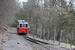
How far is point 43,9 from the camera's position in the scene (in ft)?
87.7

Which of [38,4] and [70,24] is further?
[38,4]

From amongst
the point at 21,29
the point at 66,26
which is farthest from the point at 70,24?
the point at 21,29

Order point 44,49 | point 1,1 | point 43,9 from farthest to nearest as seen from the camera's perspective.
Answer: point 43,9
point 1,1
point 44,49

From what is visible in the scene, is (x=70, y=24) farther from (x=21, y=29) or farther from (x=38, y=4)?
(x=21, y=29)

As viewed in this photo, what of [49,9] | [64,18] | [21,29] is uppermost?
[49,9]

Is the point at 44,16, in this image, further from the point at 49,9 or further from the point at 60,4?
the point at 60,4

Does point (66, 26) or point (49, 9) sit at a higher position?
point (49, 9)

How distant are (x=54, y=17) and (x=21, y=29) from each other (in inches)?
299

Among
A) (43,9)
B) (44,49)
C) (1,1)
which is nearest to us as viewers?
(44,49)

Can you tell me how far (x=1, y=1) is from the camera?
1708 centimetres

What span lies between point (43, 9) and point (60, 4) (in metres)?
3.74

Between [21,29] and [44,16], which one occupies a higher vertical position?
[44,16]

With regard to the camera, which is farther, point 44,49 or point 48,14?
point 48,14

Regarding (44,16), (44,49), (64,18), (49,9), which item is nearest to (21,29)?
(44,16)
